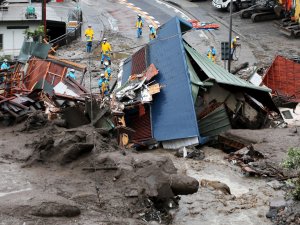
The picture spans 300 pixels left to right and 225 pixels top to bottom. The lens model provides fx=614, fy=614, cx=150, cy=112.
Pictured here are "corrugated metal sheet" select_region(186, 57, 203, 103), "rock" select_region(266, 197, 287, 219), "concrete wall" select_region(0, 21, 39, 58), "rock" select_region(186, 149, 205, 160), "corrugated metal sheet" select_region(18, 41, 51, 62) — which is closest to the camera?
"rock" select_region(266, 197, 287, 219)

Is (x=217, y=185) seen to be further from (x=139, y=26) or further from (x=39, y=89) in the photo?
(x=139, y=26)

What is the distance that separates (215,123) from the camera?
23906 millimetres

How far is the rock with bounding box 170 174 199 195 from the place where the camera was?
52.1 feet

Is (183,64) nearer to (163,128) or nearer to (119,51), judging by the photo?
(163,128)

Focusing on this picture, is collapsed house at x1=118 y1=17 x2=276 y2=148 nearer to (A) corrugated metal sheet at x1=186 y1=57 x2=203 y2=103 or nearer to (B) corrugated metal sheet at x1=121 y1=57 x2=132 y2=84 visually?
(A) corrugated metal sheet at x1=186 y1=57 x2=203 y2=103

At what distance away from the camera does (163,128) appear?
2341cm

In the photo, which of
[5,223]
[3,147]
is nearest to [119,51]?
[3,147]

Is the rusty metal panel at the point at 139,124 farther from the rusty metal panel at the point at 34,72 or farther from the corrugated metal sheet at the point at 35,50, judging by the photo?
the corrugated metal sheet at the point at 35,50

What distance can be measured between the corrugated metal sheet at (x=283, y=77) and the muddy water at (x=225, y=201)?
9.62 m

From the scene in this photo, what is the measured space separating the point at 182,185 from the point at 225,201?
2.08 meters

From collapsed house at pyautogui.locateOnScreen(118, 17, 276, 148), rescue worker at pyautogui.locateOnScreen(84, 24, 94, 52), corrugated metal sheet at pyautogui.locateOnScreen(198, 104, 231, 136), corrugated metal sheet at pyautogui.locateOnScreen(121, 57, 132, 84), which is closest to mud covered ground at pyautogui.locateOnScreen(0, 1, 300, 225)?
collapsed house at pyautogui.locateOnScreen(118, 17, 276, 148)

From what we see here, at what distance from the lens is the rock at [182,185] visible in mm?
15891

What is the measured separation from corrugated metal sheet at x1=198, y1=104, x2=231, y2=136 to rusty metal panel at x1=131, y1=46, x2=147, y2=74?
14.0 ft

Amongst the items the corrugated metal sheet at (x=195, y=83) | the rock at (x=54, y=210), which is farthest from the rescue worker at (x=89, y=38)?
the rock at (x=54, y=210)
